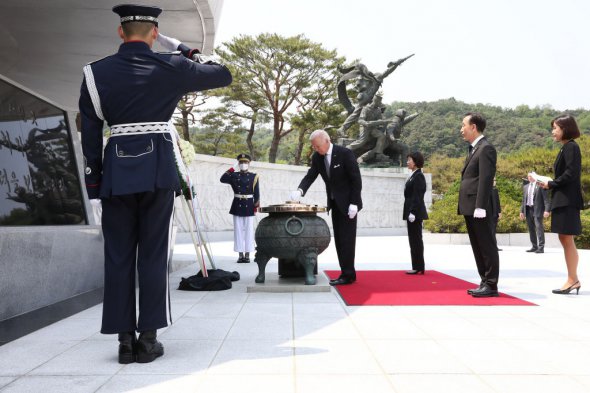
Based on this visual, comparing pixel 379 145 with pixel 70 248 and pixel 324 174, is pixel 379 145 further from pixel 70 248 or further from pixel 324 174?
pixel 70 248

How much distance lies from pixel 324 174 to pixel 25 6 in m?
3.74

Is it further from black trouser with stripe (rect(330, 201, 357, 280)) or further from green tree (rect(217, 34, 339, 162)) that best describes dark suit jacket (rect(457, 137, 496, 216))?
green tree (rect(217, 34, 339, 162))

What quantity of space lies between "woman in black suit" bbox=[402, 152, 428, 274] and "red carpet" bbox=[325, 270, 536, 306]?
0.96ft

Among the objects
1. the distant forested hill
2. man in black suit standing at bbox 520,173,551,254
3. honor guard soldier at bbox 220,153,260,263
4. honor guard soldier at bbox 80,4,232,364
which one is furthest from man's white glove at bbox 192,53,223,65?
the distant forested hill

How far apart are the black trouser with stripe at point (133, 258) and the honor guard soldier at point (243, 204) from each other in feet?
19.5

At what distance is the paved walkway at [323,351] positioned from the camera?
2650 mm

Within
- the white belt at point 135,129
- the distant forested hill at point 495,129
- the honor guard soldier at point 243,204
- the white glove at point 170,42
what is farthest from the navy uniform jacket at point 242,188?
the distant forested hill at point 495,129

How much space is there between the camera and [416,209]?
23.0ft

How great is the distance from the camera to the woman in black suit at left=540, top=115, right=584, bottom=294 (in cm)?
533

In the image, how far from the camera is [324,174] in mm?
6348

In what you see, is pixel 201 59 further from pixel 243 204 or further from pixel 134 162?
pixel 243 204

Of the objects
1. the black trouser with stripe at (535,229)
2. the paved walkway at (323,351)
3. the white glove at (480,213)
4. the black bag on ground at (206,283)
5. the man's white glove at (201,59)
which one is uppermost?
the man's white glove at (201,59)

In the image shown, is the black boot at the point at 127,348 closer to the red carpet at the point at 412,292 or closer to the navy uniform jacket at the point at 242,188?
the red carpet at the point at 412,292

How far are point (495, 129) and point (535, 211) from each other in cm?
4701
